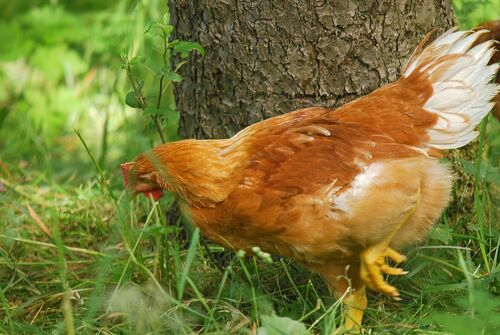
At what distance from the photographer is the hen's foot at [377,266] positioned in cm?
320

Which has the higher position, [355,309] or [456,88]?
[456,88]

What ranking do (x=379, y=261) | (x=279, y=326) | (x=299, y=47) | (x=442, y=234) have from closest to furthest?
(x=279, y=326) < (x=379, y=261) < (x=442, y=234) < (x=299, y=47)

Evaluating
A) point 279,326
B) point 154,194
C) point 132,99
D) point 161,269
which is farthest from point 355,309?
point 132,99

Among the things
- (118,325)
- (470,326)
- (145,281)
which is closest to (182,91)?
(145,281)

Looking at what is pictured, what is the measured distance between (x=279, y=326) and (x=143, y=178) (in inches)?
33.5

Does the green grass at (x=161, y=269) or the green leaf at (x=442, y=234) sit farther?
the green leaf at (x=442, y=234)

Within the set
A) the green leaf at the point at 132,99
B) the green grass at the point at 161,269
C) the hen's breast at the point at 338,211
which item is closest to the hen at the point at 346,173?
the hen's breast at the point at 338,211

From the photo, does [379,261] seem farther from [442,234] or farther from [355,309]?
[442,234]

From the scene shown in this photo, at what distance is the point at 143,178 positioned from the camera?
3.40 metres

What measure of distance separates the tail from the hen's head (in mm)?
1082

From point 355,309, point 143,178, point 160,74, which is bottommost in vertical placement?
point 355,309

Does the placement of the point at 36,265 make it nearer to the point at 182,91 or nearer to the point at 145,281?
the point at 145,281

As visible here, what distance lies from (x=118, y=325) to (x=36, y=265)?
88 cm

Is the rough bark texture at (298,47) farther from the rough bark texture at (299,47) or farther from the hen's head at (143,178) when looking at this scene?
the hen's head at (143,178)
